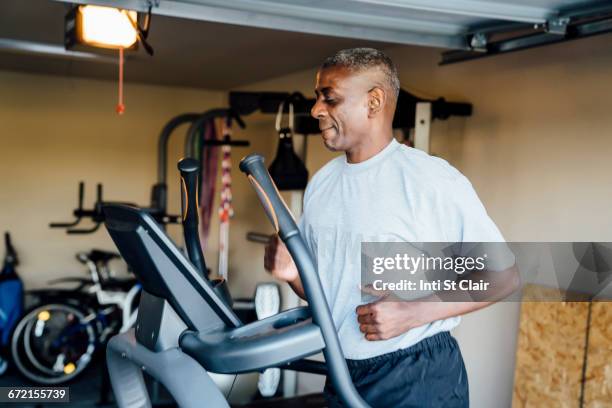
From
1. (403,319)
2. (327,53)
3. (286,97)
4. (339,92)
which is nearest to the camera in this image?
(403,319)

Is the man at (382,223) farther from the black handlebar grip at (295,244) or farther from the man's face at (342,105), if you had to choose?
the black handlebar grip at (295,244)

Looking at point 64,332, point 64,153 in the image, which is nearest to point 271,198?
point 64,332

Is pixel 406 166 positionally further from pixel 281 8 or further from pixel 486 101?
pixel 486 101

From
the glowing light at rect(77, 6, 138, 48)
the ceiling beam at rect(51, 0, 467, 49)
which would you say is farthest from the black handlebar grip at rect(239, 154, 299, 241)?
the glowing light at rect(77, 6, 138, 48)

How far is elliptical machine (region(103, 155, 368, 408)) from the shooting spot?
4.04 ft

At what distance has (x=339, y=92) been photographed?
161 centimetres

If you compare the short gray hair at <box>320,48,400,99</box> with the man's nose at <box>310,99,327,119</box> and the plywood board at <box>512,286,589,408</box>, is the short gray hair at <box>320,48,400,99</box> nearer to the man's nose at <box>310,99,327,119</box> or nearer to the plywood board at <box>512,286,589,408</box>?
the man's nose at <box>310,99,327,119</box>

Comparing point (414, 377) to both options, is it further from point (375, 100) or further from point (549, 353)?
point (549, 353)

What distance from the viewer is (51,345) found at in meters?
5.02

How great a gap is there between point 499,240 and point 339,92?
1.60 feet

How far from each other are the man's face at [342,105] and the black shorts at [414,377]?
0.52 meters

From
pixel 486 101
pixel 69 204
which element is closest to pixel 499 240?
pixel 486 101

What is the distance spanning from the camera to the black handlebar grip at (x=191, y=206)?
4.89 feet

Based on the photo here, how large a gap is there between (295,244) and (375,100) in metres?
0.55
